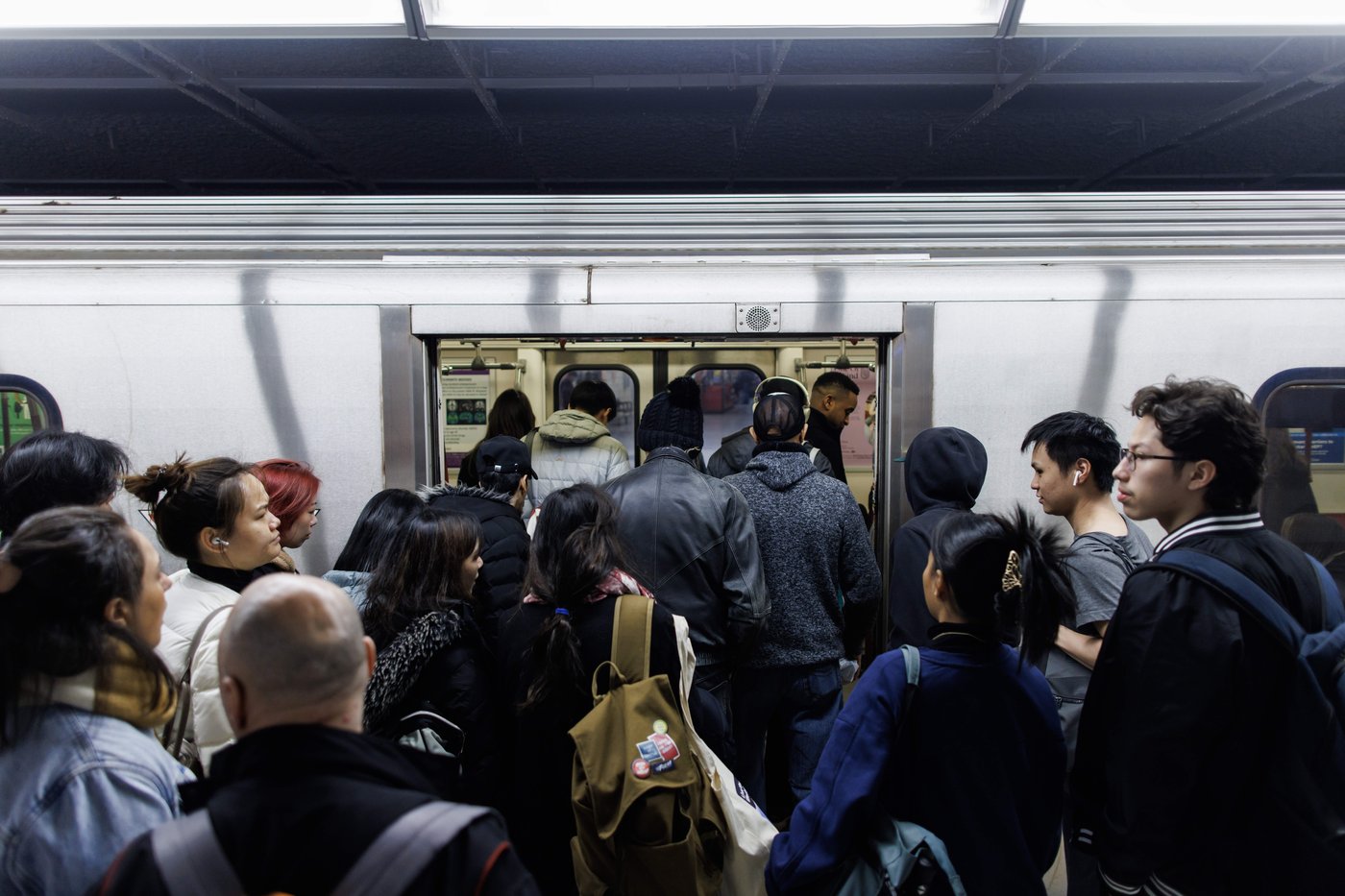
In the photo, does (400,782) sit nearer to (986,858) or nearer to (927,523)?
(986,858)

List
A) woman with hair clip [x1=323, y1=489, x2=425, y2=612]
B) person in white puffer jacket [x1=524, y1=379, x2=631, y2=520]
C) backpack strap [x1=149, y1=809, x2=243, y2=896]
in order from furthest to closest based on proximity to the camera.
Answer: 1. person in white puffer jacket [x1=524, y1=379, x2=631, y2=520]
2. woman with hair clip [x1=323, y1=489, x2=425, y2=612]
3. backpack strap [x1=149, y1=809, x2=243, y2=896]

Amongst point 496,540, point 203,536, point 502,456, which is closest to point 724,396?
point 502,456

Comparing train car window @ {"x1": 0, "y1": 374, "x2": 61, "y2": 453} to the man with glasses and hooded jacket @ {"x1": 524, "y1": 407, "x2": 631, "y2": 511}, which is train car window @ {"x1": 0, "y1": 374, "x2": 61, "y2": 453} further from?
the man with glasses

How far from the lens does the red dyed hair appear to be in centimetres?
266

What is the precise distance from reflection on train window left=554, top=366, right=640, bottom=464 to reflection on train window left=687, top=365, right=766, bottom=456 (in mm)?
447

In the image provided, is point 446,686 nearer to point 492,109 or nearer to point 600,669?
point 600,669

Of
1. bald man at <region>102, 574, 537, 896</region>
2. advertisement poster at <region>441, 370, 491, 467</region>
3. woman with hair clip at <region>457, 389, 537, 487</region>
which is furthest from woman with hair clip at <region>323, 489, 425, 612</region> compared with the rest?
advertisement poster at <region>441, 370, 491, 467</region>

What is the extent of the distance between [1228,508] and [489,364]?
4.54 metres

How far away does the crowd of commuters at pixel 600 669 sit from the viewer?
1.08 m

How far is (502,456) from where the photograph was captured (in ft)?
10.1

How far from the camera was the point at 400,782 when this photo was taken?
1105mm

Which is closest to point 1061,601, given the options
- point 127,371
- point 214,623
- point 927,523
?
point 927,523

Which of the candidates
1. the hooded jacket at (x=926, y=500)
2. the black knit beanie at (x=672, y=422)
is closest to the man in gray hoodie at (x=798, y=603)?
the hooded jacket at (x=926, y=500)

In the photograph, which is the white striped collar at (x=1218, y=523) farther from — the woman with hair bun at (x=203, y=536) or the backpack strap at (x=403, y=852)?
the woman with hair bun at (x=203, y=536)
